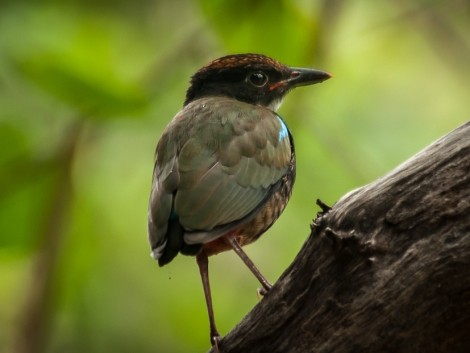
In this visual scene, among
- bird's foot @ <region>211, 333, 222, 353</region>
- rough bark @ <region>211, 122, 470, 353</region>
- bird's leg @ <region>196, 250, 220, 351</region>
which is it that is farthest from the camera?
bird's leg @ <region>196, 250, 220, 351</region>

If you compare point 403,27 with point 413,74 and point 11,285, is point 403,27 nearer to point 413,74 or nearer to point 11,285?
point 413,74

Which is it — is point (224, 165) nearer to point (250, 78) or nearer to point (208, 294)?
point (208, 294)

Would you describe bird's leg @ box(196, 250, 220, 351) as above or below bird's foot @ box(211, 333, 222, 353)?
above

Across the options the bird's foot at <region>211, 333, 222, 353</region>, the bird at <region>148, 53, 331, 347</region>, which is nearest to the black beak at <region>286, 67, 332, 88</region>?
the bird at <region>148, 53, 331, 347</region>

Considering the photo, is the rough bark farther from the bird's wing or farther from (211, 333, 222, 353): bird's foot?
the bird's wing

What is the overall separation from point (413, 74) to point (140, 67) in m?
2.30

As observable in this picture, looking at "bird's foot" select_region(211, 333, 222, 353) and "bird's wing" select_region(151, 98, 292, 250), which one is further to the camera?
"bird's wing" select_region(151, 98, 292, 250)

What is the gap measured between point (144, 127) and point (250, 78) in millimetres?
742

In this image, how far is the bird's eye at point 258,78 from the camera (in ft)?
18.1

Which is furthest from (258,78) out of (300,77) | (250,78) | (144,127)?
(144,127)

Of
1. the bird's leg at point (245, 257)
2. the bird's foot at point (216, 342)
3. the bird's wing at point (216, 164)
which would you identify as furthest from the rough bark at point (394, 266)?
the bird's wing at point (216, 164)

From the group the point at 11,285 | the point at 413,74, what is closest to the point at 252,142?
the point at 11,285

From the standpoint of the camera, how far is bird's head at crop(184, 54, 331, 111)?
548 centimetres

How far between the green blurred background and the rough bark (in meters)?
1.51
